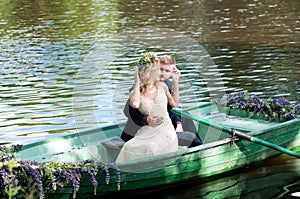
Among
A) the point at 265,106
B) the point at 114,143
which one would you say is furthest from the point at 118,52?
the point at 114,143

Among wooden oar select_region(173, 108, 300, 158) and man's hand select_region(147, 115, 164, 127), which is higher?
man's hand select_region(147, 115, 164, 127)

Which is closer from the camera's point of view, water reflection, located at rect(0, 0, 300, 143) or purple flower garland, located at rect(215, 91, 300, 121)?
purple flower garland, located at rect(215, 91, 300, 121)

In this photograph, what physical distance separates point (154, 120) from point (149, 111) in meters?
0.11

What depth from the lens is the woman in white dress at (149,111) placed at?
25.5 feet

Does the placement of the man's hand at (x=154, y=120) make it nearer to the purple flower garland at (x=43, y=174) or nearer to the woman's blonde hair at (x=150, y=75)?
the woman's blonde hair at (x=150, y=75)

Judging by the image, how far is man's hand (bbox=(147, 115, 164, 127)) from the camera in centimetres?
792

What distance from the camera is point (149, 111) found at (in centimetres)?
791

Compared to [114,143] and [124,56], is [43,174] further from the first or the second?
[124,56]

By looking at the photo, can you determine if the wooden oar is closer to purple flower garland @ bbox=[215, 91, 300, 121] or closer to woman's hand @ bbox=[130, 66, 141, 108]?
purple flower garland @ bbox=[215, 91, 300, 121]

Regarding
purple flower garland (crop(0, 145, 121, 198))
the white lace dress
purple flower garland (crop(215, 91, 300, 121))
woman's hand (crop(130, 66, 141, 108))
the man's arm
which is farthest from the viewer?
purple flower garland (crop(215, 91, 300, 121))

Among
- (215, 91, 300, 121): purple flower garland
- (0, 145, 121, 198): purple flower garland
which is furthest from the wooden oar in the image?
(0, 145, 121, 198): purple flower garland

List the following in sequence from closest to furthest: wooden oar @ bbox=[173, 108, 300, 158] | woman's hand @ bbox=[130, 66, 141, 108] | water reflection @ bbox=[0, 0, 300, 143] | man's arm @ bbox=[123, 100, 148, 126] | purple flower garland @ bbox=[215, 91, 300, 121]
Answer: woman's hand @ bbox=[130, 66, 141, 108] < man's arm @ bbox=[123, 100, 148, 126] < wooden oar @ bbox=[173, 108, 300, 158] < purple flower garland @ bbox=[215, 91, 300, 121] < water reflection @ bbox=[0, 0, 300, 143]

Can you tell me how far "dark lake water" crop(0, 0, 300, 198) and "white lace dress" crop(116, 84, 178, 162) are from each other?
1.67ft

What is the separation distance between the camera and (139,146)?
7.84 m
